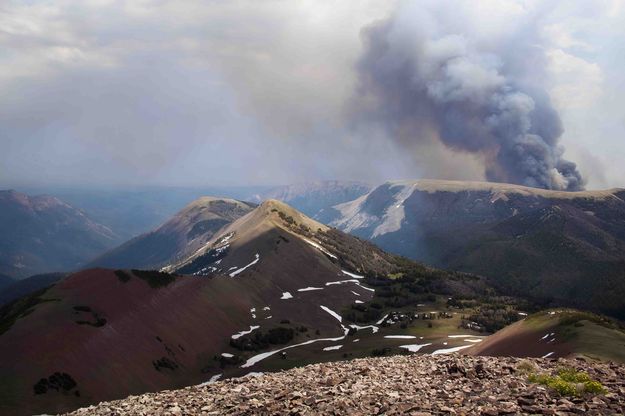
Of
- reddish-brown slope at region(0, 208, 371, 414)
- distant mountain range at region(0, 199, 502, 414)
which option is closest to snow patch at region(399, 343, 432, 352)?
distant mountain range at region(0, 199, 502, 414)

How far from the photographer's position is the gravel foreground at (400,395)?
983 inches

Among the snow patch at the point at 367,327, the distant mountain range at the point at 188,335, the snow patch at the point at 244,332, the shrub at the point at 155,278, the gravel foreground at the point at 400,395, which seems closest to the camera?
the gravel foreground at the point at 400,395

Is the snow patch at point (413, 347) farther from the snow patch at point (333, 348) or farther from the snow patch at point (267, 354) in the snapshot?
the snow patch at point (267, 354)

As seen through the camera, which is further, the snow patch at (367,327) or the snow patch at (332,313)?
the snow patch at (332,313)

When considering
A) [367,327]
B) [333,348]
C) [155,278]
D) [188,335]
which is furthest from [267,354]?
[367,327]

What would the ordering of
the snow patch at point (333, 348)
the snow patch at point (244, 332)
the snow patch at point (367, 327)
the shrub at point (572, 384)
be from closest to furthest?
the shrub at point (572, 384) < the snow patch at point (333, 348) < the snow patch at point (244, 332) < the snow patch at point (367, 327)

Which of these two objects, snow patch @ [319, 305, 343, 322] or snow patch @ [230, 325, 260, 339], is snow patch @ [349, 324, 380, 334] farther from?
snow patch @ [230, 325, 260, 339]

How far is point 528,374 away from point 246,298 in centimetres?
15427

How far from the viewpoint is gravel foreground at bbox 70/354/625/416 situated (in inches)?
983

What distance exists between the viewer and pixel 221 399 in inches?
1356

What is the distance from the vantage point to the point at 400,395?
29.4 meters

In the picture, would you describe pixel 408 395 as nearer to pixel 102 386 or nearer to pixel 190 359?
pixel 102 386

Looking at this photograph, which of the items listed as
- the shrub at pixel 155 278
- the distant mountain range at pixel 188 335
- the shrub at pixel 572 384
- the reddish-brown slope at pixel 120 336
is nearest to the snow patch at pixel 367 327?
the distant mountain range at pixel 188 335

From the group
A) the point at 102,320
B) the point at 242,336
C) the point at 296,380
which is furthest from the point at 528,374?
the point at 242,336
